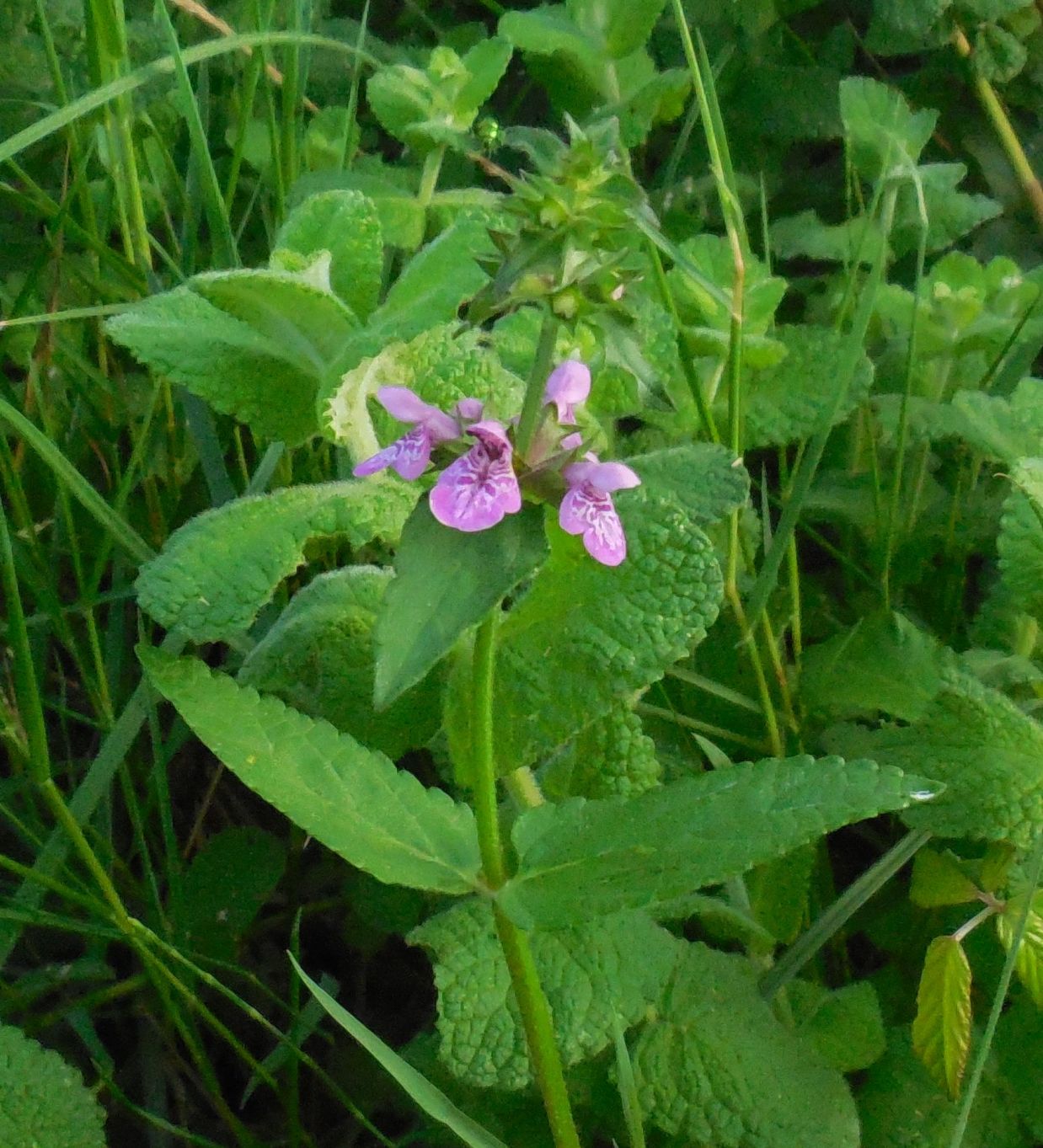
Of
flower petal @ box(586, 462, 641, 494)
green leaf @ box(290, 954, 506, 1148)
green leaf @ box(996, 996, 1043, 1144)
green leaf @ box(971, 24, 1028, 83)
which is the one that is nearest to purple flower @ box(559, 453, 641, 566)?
flower petal @ box(586, 462, 641, 494)

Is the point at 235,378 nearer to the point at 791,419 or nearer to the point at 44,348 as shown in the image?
the point at 44,348

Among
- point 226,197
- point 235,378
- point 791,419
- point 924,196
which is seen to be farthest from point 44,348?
point 924,196

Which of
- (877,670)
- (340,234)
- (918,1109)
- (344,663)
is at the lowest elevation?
(918,1109)

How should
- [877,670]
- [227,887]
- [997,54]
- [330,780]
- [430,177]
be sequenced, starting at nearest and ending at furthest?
[330,780]
[877,670]
[227,887]
[430,177]
[997,54]

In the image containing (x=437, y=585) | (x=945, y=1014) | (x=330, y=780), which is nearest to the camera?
(x=437, y=585)

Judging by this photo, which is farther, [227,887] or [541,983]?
[227,887]

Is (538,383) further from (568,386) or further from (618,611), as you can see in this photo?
(618,611)

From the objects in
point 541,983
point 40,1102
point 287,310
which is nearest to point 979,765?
point 541,983

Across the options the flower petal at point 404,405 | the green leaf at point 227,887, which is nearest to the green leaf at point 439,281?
the flower petal at point 404,405

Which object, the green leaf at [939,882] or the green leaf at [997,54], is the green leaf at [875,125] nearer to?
the green leaf at [997,54]
